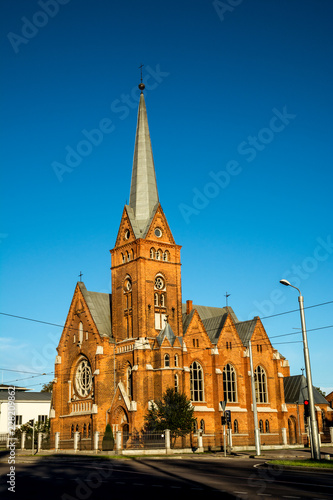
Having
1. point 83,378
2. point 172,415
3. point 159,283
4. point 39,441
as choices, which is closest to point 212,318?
point 159,283

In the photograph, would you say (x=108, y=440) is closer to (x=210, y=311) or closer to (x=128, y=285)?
(x=128, y=285)

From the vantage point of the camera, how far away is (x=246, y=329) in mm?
64875

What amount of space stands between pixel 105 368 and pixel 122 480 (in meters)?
36.1

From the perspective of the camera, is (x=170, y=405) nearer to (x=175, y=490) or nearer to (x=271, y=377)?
(x=271, y=377)

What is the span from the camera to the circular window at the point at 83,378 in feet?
191

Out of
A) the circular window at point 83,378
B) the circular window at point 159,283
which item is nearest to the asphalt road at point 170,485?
the circular window at point 83,378

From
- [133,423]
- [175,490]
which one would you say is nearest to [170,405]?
[133,423]

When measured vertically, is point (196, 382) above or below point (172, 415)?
above

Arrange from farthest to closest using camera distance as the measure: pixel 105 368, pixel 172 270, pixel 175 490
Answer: pixel 172 270
pixel 105 368
pixel 175 490

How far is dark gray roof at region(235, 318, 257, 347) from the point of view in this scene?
208 feet

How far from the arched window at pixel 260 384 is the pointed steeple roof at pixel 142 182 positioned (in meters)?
21.2

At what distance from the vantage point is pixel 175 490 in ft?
55.5

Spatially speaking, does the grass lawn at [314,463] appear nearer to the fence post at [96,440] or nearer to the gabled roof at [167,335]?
the fence post at [96,440]

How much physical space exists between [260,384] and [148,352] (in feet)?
53.1
